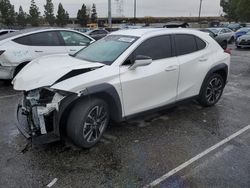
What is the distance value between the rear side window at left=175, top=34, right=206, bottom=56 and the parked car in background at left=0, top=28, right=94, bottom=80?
3.12 meters

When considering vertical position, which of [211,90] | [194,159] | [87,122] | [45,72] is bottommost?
[194,159]

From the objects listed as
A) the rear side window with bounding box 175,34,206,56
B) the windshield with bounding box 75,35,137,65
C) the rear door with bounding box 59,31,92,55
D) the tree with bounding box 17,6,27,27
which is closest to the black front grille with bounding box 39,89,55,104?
the windshield with bounding box 75,35,137,65

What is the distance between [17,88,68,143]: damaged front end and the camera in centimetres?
355

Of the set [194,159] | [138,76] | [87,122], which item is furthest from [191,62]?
[87,122]

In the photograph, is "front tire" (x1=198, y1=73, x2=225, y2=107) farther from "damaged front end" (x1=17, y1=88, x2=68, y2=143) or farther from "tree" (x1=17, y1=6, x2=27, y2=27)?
"tree" (x1=17, y1=6, x2=27, y2=27)

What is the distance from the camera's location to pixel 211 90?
580cm

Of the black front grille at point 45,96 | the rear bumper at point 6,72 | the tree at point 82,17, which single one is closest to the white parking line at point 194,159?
the black front grille at point 45,96

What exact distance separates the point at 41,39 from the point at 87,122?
4.55 metres

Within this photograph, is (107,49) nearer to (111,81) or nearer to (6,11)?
(111,81)

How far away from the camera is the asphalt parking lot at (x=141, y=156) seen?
10.9 ft

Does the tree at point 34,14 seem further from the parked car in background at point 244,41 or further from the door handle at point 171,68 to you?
the door handle at point 171,68

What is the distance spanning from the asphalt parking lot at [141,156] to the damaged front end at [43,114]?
1.18 feet

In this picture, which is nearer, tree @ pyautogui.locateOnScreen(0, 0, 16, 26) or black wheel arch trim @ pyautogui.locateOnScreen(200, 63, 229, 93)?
black wheel arch trim @ pyautogui.locateOnScreen(200, 63, 229, 93)

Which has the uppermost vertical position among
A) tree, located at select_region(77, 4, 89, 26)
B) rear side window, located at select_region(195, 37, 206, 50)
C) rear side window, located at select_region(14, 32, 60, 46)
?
rear side window, located at select_region(195, 37, 206, 50)
